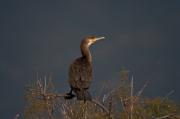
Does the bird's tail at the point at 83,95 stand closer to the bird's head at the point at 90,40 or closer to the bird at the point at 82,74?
the bird at the point at 82,74

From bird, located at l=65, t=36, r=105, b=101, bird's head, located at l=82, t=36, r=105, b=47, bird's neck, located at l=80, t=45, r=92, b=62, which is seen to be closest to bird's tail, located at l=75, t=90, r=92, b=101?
bird, located at l=65, t=36, r=105, b=101

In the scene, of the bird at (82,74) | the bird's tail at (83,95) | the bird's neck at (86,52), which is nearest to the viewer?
→ the bird's tail at (83,95)

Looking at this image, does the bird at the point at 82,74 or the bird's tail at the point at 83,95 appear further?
the bird at the point at 82,74

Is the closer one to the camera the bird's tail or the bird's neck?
the bird's tail

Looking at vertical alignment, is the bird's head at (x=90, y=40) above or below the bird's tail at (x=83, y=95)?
above

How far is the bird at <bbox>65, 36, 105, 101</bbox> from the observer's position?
13297 mm

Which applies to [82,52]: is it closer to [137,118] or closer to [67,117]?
[67,117]

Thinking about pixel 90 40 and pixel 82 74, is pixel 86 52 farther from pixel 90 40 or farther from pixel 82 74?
pixel 82 74

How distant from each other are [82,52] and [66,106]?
1586 mm

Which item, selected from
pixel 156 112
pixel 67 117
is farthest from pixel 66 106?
pixel 156 112

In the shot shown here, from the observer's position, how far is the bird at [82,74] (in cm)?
1330

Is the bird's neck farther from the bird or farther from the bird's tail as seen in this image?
the bird's tail

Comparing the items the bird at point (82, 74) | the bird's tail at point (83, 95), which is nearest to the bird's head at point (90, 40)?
the bird at point (82, 74)

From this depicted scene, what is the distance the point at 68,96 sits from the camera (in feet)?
41.6
